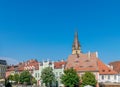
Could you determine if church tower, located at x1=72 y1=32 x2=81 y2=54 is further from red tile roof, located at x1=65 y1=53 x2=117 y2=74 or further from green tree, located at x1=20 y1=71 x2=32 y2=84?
green tree, located at x1=20 y1=71 x2=32 y2=84

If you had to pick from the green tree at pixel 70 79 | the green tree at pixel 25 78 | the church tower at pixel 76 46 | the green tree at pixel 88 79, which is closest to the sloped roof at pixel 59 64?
the green tree at pixel 25 78

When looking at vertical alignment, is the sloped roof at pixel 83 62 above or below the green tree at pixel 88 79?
above

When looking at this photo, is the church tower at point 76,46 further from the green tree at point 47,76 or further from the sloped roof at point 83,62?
the green tree at point 47,76

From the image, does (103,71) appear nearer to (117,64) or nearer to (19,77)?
(117,64)

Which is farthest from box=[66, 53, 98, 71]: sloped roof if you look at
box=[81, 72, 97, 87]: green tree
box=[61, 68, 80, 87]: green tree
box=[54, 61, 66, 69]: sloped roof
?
box=[61, 68, 80, 87]: green tree

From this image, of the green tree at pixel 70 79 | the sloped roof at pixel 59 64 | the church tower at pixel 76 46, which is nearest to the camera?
the green tree at pixel 70 79

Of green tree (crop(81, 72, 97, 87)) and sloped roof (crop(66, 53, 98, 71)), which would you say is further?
sloped roof (crop(66, 53, 98, 71))

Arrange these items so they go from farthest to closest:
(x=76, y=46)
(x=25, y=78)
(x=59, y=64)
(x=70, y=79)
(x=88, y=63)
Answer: (x=76, y=46), (x=59, y=64), (x=25, y=78), (x=88, y=63), (x=70, y=79)

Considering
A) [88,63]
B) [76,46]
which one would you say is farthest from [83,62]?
[76,46]

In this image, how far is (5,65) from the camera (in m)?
126

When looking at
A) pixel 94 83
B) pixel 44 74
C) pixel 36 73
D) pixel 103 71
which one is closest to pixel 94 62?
pixel 103 71

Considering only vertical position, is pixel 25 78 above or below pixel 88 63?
below

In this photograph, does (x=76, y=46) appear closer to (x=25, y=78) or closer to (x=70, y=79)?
(x=25, y=78)

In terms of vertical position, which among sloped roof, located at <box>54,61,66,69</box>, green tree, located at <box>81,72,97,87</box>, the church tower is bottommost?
green tree, located at <box>81,72,97,87</box>
